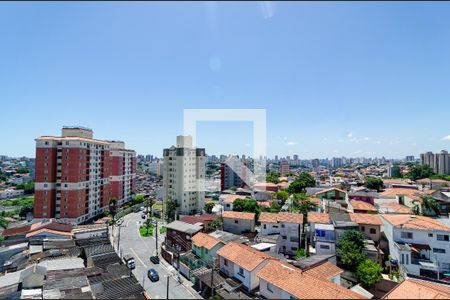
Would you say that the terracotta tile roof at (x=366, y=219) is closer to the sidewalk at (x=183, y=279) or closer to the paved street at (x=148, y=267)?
the sidewalk at (x=183, y=279)

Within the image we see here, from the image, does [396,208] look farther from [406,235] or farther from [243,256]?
[243,256]

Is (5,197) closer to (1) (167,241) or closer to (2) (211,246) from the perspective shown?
(1) (167,241)

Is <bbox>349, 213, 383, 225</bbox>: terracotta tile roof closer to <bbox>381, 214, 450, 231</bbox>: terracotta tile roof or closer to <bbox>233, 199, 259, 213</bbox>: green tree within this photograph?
<bbox>381, 214, 450, 231</bbox>: terracotta tile roof

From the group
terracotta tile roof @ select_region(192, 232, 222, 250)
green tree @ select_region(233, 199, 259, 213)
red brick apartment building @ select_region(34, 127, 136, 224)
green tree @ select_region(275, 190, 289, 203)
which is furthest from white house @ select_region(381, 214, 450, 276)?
red brick apartment building @ select_region(34, 127, 136, 224)

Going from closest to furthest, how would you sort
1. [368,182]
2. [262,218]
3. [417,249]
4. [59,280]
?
[59,280], [417,249], [262,218], [368,182]

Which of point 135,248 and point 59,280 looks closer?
point 59,280

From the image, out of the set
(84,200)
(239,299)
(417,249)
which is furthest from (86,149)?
(417,249)

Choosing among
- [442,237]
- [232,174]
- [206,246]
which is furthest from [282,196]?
[232,174]

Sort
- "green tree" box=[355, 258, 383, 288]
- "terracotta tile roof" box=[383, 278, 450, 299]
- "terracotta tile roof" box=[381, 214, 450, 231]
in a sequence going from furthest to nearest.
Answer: "terracotta tile roof" box=[381, 214, 450, 231], "green tree" box=[355, 258, 383, 288], "terracotta tile roof" box=[383, 278, 450, 299]
